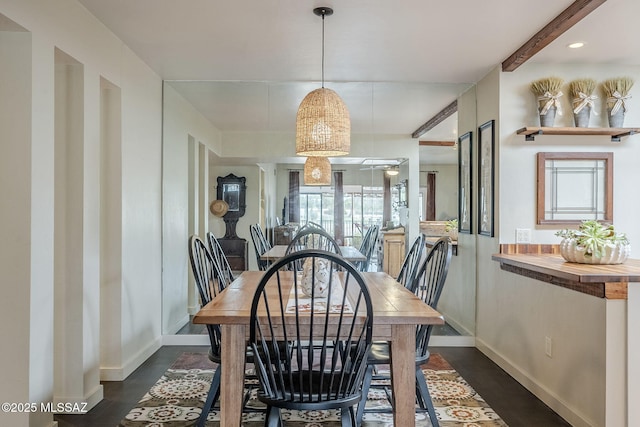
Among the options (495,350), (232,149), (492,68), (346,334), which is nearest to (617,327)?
(346,334)

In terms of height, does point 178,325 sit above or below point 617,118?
below

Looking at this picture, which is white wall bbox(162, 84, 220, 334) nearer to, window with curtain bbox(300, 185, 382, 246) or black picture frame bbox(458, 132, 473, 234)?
window with curtain bbox(300, 185, 382, 246)

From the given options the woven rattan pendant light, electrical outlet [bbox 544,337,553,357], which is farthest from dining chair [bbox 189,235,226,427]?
electrical outlet [bbox 544,337,553,357]

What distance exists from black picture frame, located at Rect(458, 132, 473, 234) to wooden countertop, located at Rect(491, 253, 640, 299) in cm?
106

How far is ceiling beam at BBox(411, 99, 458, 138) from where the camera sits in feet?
14.9

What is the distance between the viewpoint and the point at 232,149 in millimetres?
4469

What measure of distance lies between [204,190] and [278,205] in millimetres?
Result: 729

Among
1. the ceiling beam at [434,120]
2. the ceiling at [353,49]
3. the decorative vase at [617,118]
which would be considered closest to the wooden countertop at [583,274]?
the decorative vase at [617,118]

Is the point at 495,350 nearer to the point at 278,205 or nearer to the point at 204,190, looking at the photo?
the point at 278,205

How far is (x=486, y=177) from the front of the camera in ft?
13.1

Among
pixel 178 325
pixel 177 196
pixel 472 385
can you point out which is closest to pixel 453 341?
pixel 472 385

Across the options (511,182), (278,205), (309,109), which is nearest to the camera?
(309,109)

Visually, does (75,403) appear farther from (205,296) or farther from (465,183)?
(465,183)

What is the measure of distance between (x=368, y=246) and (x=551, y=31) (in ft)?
7.45
